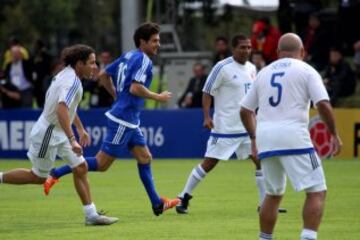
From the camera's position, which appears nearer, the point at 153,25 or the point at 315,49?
the point at 153,25

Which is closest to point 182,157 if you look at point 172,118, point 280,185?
point 172,118

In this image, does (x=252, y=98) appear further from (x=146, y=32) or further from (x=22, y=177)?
(x=22, y=177)

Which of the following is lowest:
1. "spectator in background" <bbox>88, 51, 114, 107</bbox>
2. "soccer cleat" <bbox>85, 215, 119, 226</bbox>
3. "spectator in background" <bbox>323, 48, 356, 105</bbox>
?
"spectator in background" <bbox>88, 51, 114, 107</bbox>

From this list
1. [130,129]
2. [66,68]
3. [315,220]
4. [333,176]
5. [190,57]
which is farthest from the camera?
[190,57]

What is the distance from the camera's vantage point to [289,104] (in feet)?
36.9

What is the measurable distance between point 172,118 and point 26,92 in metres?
4.38

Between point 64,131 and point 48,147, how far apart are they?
50 centimetres

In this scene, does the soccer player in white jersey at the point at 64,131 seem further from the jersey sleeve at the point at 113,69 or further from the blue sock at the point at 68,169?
the jersey sleeve at the point at 113,69

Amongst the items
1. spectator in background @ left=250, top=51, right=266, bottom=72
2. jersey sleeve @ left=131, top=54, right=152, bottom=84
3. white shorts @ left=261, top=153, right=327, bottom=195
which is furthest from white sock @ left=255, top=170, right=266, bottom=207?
spectator in background @ left=250, top=51, right=266, bottom=72

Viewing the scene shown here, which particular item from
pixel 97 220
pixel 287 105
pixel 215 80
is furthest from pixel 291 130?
pixel 215 80

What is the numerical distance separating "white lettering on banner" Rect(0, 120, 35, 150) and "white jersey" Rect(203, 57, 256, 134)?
11.2 metres

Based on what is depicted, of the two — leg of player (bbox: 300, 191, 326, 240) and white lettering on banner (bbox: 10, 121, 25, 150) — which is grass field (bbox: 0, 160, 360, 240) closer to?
leg of player (bbox: 300, 191, 326, 240)

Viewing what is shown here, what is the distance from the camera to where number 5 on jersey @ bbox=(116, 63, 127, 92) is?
15.2 meters

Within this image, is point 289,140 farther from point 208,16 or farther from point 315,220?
point 208,16
